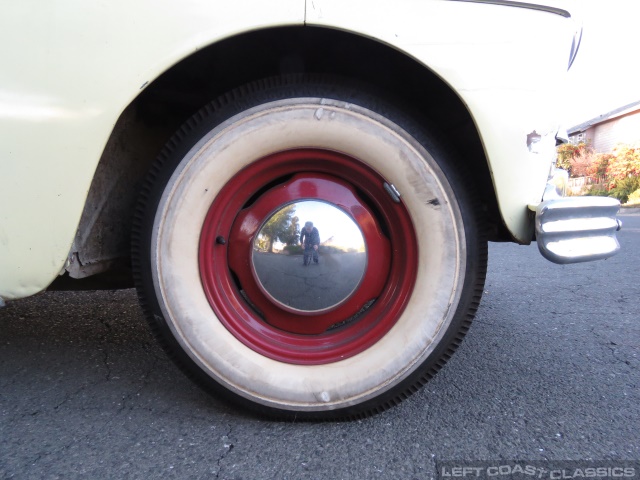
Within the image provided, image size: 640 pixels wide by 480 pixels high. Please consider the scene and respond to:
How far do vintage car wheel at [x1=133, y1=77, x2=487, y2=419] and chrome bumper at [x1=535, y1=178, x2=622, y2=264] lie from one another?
0.18 m

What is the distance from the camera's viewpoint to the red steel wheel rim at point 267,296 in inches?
53.4

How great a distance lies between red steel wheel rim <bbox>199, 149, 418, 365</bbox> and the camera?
4.45 feet

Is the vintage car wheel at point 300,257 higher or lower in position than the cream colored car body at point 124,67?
lower

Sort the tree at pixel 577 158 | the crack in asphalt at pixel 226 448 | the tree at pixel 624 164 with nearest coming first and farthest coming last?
1. the crack in asphalt at pixel 226 448
2. the tree at pixel 624 164
3. the tree at pixel 577 158

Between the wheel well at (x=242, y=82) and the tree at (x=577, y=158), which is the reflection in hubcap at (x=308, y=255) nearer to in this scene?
the wheel well at (x=242, y=82)

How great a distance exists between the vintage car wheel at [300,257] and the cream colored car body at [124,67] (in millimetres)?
163

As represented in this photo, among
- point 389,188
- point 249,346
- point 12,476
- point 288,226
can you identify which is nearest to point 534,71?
point 389,188

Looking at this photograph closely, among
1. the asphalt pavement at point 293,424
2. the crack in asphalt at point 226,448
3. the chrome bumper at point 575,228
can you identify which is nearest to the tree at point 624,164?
the asphalt pavement at point 293,424

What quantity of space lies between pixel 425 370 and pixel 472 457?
0.25 m

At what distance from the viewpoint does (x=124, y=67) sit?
1.17 m

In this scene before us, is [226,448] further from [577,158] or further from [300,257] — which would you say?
[577,158]

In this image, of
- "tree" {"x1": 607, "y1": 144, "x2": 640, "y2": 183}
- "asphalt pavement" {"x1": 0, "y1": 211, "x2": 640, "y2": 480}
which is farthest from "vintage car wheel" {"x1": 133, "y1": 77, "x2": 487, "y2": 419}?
"tree" {"x1": 607, "y1": 144, "x2": 640, "y2": 183}

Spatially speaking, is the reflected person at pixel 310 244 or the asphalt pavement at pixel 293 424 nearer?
the asphalt pavement at pixel 293 424

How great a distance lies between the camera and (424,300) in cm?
131
